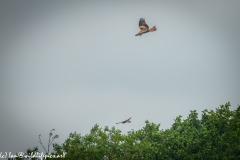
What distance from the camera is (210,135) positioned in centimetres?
4891

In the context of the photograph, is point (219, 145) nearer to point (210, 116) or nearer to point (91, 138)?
point (210, 116)

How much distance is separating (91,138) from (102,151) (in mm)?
1800

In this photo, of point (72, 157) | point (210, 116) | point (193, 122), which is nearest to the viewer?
point (72, 157)

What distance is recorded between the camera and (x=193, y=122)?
53875mm

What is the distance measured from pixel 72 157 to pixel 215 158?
423 inches

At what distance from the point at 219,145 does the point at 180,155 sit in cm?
315

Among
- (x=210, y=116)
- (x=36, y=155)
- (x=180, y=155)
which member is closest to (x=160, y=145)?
(x=180, y=155)

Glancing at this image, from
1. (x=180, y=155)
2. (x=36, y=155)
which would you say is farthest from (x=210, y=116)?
(x=36, y=155)

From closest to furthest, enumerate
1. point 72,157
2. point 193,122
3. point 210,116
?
1. point 72,157
2. point 210,116
3. point 193,122

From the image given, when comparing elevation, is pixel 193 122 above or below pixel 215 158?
above

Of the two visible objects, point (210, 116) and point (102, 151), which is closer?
point (102, 151)

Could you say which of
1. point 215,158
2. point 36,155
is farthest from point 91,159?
point 215,158

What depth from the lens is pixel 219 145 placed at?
48.4m

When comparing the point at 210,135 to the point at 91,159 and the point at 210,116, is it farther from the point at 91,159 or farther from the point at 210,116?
the point at 91,159
